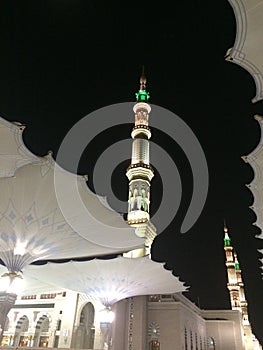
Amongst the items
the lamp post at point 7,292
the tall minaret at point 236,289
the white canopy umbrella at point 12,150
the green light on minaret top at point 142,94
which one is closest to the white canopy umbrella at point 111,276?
the lamp post at point 7,292

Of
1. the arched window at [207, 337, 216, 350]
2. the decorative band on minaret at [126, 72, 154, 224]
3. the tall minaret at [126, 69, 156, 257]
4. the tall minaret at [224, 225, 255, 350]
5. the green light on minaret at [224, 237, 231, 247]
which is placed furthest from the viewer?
the green light on minaret at [224, 237, 231, 247]

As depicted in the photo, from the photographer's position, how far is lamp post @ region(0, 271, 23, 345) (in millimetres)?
11055

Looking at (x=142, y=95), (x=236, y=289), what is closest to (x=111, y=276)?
(x=142, y=95)

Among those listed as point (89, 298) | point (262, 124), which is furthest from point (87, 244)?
A: point (262, 124)

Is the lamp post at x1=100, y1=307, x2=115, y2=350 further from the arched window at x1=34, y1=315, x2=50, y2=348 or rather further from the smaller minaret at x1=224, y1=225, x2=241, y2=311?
the smaller minaret at x1=224, y1=225, x2=241, y2=311

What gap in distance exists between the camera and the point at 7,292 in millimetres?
11320

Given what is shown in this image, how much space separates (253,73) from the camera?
5621 mm

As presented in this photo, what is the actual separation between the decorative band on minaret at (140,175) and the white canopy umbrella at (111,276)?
29.8 feet

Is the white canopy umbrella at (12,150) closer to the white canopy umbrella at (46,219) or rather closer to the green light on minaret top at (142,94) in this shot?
the white canopy umbrella at (46,219)

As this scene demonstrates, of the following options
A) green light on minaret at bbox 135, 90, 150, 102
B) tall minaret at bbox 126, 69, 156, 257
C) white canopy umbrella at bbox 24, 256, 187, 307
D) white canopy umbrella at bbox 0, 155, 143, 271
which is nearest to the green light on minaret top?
green light on minaret at bbox 135, 90, 150, 102

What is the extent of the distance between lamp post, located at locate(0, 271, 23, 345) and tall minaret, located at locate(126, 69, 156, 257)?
1190 cm

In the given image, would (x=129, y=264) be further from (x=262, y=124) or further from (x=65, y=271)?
(x=262, y=124)

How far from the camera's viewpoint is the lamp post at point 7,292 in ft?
36.3

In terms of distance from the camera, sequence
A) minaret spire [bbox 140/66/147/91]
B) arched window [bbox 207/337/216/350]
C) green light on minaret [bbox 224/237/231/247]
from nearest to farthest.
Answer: arched window [bbox 207/337/216/350] < minaret spire [bbox 140/66/147/91] < green light on minaret [bbox 224/237/231/247]
